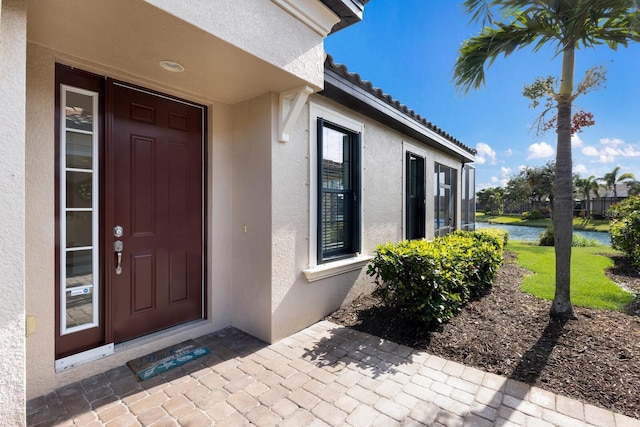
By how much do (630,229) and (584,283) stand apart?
307cm

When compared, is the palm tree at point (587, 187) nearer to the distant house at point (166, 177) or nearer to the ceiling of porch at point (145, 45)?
the distant house at point (166, 177)

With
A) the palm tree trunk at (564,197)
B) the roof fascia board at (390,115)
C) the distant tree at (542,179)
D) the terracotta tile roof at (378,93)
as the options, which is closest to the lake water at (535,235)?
the distant tree at (542,179)

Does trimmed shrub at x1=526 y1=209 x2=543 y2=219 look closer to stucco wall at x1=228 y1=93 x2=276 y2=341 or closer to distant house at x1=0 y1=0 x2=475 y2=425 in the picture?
distant house at x1=0 y1=0 x2=475 y2=425

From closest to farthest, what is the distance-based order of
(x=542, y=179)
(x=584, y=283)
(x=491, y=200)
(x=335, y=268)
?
(x=335, y=268), (x=584, y=283), (x=542, y=179), (x=491, y=200)

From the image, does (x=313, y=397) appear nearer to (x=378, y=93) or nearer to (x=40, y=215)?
(x=40, y=215)

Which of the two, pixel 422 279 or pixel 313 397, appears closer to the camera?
pixel 313 397

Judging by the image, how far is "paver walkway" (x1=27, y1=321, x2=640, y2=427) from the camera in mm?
2311

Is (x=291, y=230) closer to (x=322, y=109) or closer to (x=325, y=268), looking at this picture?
(x=325, y=268)

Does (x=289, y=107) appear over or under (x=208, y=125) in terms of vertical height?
over

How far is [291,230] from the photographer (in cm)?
385

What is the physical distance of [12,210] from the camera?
168 centimetres

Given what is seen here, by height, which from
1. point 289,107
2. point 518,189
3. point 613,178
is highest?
point 613,178

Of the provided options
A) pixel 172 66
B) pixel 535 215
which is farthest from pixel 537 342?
pixel 535 215

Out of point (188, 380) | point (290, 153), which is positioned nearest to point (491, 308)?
point (290, 153)
